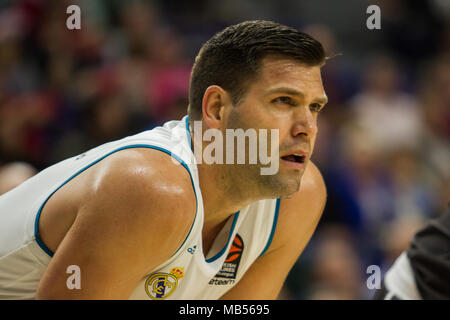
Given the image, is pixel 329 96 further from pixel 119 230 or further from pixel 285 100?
pixel 119 230

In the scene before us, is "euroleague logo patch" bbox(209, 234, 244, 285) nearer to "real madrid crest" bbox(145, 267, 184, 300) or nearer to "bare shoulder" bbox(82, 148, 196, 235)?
"real madrid crest" bbox(145, 267, 184, 300)

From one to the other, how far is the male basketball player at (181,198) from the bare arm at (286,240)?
0.08 feet

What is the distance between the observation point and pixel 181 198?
6.40 feet

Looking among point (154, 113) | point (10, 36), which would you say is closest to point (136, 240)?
point (154, 113)

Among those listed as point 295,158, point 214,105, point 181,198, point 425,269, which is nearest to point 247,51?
point 214,105

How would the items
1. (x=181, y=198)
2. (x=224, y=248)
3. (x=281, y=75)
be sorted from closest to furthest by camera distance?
1. (x=181, y=198)
2. (x=281, y=75)
3. (x=224, y=248)

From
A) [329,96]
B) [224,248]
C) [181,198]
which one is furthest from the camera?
[329,96]

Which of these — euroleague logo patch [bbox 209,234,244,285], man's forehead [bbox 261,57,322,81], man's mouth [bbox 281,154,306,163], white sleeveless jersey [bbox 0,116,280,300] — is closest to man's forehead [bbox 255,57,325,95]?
man's forehead [bbox 261,57,322,81]

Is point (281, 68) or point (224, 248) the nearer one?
point (281, 68)

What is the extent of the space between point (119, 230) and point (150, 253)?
15cm

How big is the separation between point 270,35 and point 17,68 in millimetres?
3514

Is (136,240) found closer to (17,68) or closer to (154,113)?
(154,113)

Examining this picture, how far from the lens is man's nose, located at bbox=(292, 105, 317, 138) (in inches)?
84.0

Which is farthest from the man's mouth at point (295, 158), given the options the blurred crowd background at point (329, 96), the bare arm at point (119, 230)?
the blurred crowd background at point (329, 96)
